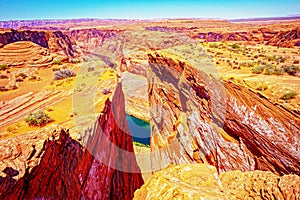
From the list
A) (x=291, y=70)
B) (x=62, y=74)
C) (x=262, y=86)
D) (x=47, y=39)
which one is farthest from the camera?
(x=47, y=39)

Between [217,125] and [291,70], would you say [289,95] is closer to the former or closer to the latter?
[291,70]

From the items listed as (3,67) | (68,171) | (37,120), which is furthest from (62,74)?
(68,171)

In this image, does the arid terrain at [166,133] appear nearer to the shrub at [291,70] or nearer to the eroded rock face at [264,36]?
the shrub at [291,70]

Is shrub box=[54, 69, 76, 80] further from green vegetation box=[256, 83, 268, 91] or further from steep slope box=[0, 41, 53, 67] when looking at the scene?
green vegetation box=[256, 83, 268, 91]

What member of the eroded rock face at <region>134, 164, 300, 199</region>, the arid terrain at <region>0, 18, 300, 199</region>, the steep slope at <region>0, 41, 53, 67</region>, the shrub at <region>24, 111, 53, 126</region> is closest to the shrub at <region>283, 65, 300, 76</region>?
the arid terrain at <region>0, 18, 300, 199</region>

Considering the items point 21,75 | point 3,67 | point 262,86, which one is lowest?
point 21,75

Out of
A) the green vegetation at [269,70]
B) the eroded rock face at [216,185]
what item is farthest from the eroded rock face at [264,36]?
the eroded rock face at [216,185]
